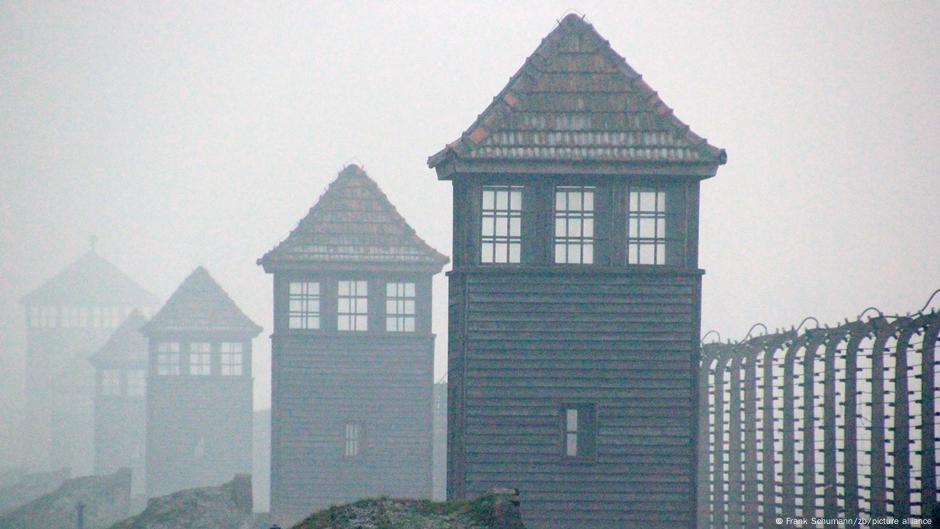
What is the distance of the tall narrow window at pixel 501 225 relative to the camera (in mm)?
24516

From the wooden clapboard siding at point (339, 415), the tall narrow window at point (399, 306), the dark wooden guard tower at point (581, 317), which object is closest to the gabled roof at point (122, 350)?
the wooden clapboard siding at point (339, 415)

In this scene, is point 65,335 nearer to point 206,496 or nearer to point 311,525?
point 206,496

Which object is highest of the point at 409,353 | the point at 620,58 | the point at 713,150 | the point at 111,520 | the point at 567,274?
the point at 620,58

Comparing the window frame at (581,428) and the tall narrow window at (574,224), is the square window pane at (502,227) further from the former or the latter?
the window frame at (581,428)

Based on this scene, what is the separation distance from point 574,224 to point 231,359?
32818 mm

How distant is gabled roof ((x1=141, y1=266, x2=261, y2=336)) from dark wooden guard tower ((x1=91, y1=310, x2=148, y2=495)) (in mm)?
12524

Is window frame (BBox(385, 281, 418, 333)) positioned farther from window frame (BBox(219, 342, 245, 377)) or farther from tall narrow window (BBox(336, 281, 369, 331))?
window frame (BBox(219, 342, 245, 377))

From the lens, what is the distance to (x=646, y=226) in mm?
24547

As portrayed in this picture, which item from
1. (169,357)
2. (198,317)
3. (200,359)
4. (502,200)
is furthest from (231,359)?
(502,200)

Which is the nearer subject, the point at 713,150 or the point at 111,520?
the point at 713,150

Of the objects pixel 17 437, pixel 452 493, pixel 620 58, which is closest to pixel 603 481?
pixel 452 493

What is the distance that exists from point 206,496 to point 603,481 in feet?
36.8

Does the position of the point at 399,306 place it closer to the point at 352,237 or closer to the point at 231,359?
the point at 352,237

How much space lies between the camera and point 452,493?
81.5ft
